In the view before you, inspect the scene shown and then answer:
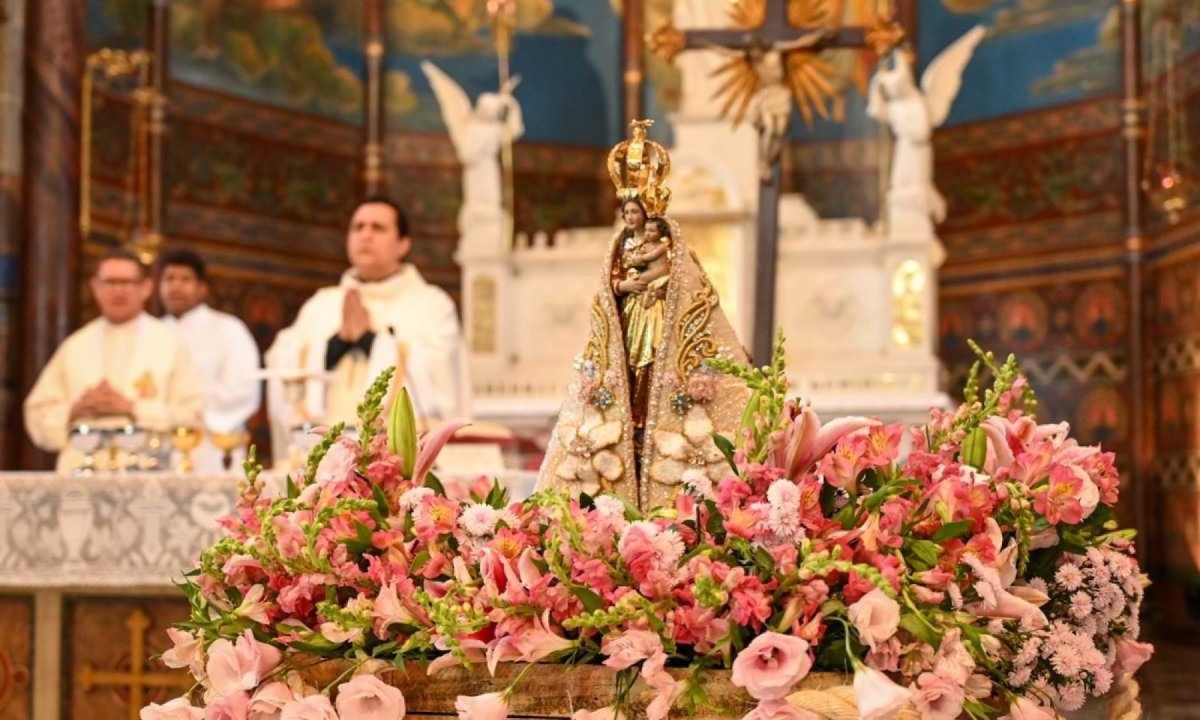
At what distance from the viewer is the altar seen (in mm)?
5598

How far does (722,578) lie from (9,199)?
832 cm

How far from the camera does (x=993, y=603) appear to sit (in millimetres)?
2338

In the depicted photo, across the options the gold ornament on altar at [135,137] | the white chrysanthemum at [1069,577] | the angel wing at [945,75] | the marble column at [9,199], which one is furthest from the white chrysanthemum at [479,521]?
the angel wing at [945,75]

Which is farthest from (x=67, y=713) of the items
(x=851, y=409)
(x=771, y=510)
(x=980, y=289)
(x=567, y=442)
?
(x=980, y=289)

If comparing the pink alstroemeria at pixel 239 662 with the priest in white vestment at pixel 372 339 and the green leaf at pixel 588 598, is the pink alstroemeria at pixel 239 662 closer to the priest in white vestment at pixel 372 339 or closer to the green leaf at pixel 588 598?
the green leaf at pixel 588 598

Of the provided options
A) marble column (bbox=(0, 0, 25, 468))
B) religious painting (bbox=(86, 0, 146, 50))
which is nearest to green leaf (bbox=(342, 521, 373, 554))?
marble column (bbox=(0, 0, 25, 468))

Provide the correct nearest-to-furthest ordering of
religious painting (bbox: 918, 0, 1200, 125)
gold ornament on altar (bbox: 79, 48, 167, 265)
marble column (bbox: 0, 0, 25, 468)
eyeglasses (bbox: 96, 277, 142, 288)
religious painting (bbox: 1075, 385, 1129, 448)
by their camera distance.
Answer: eyeglasses (bbox: 96, 277, 142, 288), marble column (bbox: 0, 0, 25, 468), gold ornament on altar (bbox: 79, 48, 167, 265), religious painting (bbox: 1075, 385, 1129, 448), religious painting (bbox: 918, 0, 1200, 125)

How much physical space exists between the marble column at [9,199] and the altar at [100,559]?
4094 mm

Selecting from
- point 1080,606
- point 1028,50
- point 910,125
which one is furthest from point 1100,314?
point 1080,606

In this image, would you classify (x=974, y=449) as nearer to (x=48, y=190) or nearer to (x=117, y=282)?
(x=117, y=282)

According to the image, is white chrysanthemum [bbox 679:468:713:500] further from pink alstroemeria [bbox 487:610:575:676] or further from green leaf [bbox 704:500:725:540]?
pink alstroemeria [bbox 487:610:575:676]

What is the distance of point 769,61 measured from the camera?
25.5 ft

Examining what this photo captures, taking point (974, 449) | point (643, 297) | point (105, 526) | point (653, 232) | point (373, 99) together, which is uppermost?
point (373, 99)

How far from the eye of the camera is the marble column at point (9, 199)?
9703 mm
